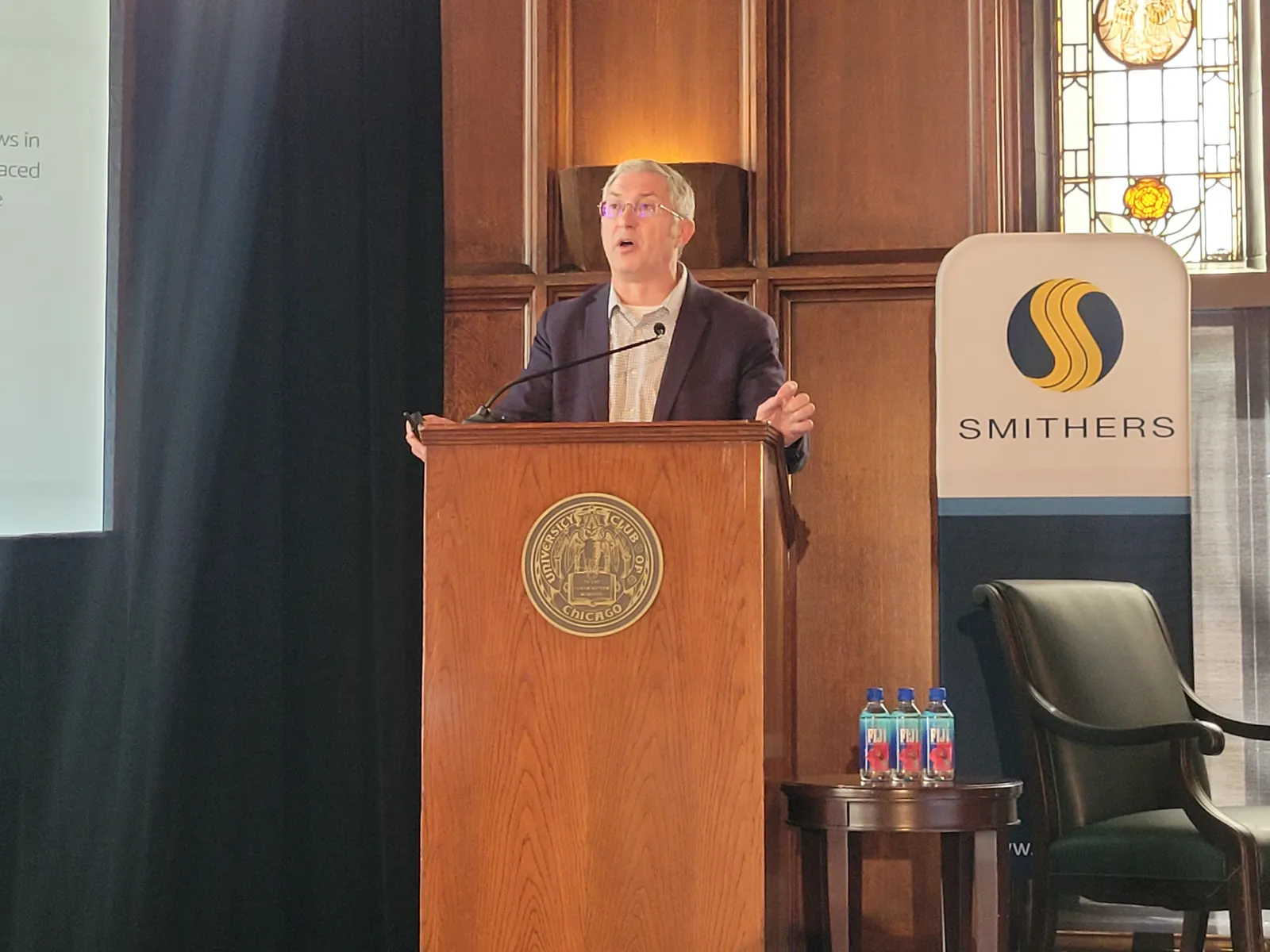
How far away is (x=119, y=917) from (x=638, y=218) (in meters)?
1.95

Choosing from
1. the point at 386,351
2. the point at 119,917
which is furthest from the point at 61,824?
the point at 386,351

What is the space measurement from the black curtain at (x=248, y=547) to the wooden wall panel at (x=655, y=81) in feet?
1.57

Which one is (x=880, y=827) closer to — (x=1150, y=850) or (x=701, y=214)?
(x=1150, y=850)

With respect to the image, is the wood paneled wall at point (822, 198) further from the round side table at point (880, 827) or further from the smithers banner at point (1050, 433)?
the round side table at point (880, 827)

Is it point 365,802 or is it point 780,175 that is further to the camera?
point 780,175

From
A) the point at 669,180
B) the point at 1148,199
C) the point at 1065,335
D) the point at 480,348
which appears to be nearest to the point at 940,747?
the point at 1065,335

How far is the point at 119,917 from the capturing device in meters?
3.47

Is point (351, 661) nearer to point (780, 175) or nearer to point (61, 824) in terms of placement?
point (61, 824)

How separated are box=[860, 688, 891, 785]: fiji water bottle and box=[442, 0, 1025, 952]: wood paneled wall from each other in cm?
90

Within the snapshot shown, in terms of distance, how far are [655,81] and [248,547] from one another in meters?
1.81

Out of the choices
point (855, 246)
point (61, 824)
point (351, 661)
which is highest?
point (855, 246)

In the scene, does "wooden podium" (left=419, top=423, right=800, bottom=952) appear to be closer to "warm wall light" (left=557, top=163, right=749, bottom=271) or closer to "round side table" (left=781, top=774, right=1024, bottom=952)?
"round side table" (left=781, top=774, right=1024, bottom=952)

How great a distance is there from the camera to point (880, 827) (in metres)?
3.04

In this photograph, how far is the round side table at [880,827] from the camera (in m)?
3.05
